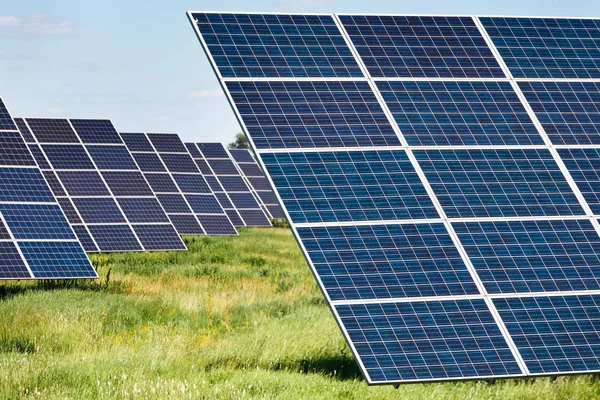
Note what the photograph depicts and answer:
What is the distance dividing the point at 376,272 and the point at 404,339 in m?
1.01

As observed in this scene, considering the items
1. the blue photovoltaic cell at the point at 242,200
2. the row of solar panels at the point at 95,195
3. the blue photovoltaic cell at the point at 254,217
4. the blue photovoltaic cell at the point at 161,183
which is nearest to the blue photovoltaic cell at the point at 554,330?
the row of solar panels at the point at 95,195

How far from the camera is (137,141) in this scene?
46.8 metres

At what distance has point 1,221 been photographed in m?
22.0

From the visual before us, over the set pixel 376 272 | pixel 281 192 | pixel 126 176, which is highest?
pixel 126 176

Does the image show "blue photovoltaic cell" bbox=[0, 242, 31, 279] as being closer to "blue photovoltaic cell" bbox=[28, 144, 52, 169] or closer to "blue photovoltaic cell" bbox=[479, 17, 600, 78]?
"blue photovoltaic cell" bbox=[479, 17, 600, 78]

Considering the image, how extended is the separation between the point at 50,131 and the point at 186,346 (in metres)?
20.9

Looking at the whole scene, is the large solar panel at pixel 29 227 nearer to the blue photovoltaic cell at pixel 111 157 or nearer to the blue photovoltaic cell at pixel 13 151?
the blue photovoltaic cell at pixel 13 151

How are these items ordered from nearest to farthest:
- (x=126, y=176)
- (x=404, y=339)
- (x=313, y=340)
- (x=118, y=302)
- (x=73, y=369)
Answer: (x=404, y=339), (x=73, y=369), (x=313, y=340), (x=118, y=302), (x=126, y=176)

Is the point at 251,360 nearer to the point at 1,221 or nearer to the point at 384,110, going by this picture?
the point at 384,110

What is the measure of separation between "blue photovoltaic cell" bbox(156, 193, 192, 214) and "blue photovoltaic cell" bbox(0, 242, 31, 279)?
69.3ft

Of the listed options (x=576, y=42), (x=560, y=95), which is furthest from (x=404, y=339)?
(x=576, y=42)

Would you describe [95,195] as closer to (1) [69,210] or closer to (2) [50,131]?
(1) [69,210]

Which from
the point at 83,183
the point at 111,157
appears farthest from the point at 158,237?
the point at 111,157

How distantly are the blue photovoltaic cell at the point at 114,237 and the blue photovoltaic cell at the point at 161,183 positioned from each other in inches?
490
